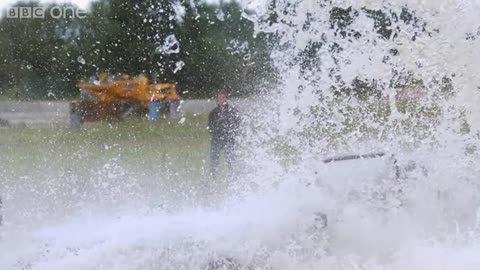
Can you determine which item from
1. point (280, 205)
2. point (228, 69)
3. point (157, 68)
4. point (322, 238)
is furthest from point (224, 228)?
point (157, 68)

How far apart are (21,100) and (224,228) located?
1170cm

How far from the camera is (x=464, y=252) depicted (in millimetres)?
4852

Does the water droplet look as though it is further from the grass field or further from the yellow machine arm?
the grass field

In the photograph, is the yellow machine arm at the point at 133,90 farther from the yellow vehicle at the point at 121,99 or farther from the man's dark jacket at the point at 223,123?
the man's dark jacket at the point at 223,123

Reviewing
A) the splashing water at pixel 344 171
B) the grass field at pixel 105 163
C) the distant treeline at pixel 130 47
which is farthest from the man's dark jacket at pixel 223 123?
the distant treeline at pixel 130 47

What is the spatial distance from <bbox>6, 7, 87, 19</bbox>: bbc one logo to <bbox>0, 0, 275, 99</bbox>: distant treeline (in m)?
0.10

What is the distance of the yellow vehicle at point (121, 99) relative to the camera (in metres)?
14.6

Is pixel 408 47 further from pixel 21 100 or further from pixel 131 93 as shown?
pixel 21 100

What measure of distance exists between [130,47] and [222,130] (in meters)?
7.20

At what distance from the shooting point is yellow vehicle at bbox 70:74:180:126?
47.9 ft

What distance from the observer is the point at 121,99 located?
1527 centimetres

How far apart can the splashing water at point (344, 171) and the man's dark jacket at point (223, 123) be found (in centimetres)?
199

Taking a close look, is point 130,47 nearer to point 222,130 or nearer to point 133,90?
point 133,90

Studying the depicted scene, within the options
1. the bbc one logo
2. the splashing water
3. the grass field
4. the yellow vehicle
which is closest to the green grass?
the grass field
